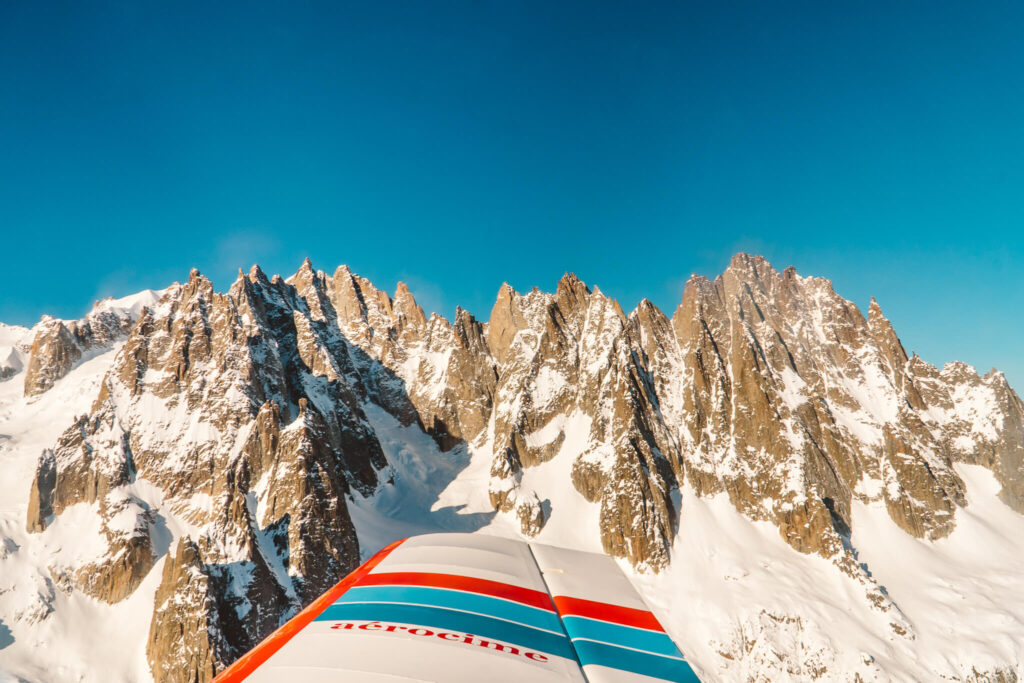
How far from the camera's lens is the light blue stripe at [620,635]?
8.27m

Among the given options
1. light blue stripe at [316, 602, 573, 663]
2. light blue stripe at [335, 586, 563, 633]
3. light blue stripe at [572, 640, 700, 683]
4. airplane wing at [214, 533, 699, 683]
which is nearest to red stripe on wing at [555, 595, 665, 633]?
airplane wing at [214, 533, 699, 683]

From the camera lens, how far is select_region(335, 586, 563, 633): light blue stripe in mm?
8609

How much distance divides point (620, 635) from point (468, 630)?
9.28 ft

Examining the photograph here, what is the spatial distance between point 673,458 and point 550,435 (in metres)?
22.1

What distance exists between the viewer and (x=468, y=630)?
7934mm

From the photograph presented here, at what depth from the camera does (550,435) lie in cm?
8669

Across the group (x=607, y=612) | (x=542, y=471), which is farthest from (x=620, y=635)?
(x=542, y=471)

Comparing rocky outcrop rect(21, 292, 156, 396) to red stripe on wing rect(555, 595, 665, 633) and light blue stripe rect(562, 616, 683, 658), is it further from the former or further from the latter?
light blue stripe rect(562, 616, 683, 658)

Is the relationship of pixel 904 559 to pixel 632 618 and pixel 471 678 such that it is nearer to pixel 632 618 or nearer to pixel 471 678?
pixel 632 618

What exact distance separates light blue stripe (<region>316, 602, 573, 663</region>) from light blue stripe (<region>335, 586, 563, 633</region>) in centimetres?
22

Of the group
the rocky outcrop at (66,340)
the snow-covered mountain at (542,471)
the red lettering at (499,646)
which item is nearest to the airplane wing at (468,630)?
the red lettering at (499,646)

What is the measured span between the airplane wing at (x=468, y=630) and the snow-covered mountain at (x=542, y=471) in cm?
3579

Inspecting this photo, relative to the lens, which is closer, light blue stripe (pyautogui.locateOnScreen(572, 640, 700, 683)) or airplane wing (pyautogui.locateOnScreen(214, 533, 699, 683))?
airplane wing (pyautogui.locateOnScreen(214, 533, 699, 683))

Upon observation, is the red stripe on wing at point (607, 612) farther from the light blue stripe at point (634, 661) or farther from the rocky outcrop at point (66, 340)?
the rocky outcrop at point (66, 340)
